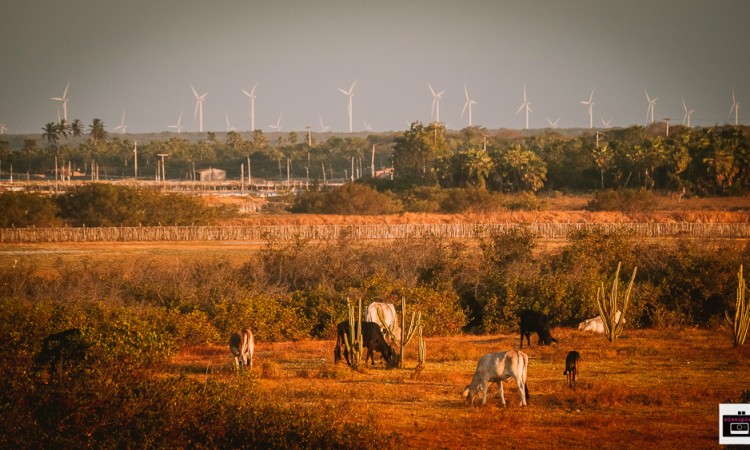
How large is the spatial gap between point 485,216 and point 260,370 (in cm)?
4919

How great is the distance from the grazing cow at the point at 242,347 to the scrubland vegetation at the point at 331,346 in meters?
0.44

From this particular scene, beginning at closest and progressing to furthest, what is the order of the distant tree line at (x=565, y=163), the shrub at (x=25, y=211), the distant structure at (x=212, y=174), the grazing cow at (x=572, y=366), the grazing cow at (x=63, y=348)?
1. the grazing cow at (x=63, y=348)
2. the grazing cow at (x=572, y=366)
3. the shrub at (x=25, y=211)
4. the distant tree line at (x=565, y=163)
5. the distant structure at (x=212, y=174)

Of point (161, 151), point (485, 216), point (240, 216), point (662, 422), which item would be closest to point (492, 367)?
point (662, 422)

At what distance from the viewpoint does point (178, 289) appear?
29.2 metres

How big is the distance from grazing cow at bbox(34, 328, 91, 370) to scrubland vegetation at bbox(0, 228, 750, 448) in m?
0.34

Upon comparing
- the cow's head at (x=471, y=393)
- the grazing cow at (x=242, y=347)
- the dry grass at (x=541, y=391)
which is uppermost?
the grazing cow at (x=242, y=347)

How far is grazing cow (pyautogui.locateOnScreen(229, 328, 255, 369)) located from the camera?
19.8m

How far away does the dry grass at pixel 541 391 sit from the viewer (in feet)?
49.6

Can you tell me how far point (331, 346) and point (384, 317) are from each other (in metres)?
2.92

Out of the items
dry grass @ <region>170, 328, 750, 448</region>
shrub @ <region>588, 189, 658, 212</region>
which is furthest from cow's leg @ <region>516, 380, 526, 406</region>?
shrub @ <region>588, 189, 658, 212</region>

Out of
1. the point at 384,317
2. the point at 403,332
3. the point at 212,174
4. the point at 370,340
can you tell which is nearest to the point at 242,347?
the point at 370,340

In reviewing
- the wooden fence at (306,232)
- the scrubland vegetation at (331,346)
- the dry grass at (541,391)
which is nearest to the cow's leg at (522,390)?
the dry grass at (541,391)

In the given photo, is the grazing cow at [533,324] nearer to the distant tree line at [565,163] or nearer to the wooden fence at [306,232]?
the wooden fence at [306,232]

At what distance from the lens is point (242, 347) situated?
19.7m
